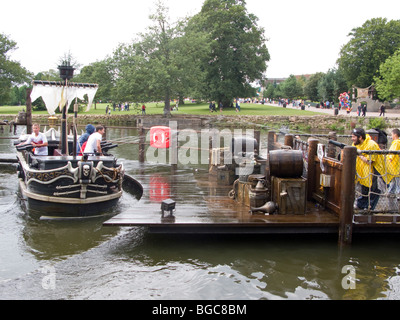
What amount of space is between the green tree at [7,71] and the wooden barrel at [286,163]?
59.0 meters

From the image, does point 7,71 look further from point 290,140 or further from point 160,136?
point 290,140

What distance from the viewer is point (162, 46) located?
47938 mm

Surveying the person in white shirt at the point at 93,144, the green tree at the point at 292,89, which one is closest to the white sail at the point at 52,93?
the person in white shirt at the point at 93,144

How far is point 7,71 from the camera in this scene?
59.1 metres

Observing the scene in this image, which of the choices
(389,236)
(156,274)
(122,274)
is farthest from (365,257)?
(122,274)

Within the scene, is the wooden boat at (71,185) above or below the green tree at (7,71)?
below

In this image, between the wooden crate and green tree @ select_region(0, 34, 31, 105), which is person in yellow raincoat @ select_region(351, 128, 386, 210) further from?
green tree @ select_region(0, 34, 31, 105)

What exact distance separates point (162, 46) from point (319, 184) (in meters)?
41.5

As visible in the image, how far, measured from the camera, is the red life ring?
1788 centimetres

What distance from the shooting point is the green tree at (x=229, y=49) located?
53906mm

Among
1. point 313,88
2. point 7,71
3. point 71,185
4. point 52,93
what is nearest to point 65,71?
point 52,93

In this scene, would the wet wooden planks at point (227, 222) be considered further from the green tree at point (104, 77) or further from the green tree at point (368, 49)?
the green tree at point (368, 49)

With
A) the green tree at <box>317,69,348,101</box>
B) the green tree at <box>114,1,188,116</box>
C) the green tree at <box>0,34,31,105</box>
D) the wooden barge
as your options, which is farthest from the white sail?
the green tree at <box>317,69,348,101</box>

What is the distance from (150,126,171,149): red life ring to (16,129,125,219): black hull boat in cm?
705
